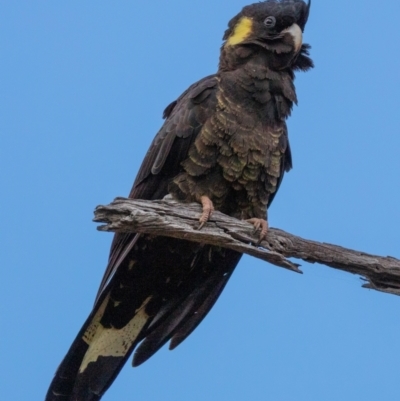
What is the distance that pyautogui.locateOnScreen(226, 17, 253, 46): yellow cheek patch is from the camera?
467 cm

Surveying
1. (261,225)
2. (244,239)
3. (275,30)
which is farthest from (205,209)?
(275,30)

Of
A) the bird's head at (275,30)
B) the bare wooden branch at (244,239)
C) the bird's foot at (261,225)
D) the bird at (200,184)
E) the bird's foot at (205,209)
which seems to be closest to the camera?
the bare wooden branch at (244,239)

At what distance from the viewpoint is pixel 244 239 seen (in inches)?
159

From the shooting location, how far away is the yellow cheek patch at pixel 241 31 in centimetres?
467

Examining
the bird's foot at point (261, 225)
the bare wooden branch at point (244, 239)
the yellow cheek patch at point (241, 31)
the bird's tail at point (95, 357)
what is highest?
the yellow cheek patch at point (241, 31)

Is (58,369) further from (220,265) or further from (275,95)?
(275,95)

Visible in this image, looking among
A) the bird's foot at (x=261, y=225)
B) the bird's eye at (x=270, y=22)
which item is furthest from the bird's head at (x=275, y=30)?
the bird's foot at (x=261, y=225)

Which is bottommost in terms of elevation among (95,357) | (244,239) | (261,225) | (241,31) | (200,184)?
(95,357)

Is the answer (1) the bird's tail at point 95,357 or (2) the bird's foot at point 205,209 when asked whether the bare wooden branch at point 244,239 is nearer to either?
(2) the bird's foot at point 205,209

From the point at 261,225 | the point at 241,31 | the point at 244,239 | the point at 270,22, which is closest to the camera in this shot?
the point at 244,239


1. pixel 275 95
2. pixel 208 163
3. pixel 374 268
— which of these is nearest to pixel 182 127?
pixel 208 163

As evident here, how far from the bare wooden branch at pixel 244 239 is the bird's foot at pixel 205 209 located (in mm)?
24

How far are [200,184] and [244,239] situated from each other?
1.62 ft

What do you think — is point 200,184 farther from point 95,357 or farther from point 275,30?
point 95,357
